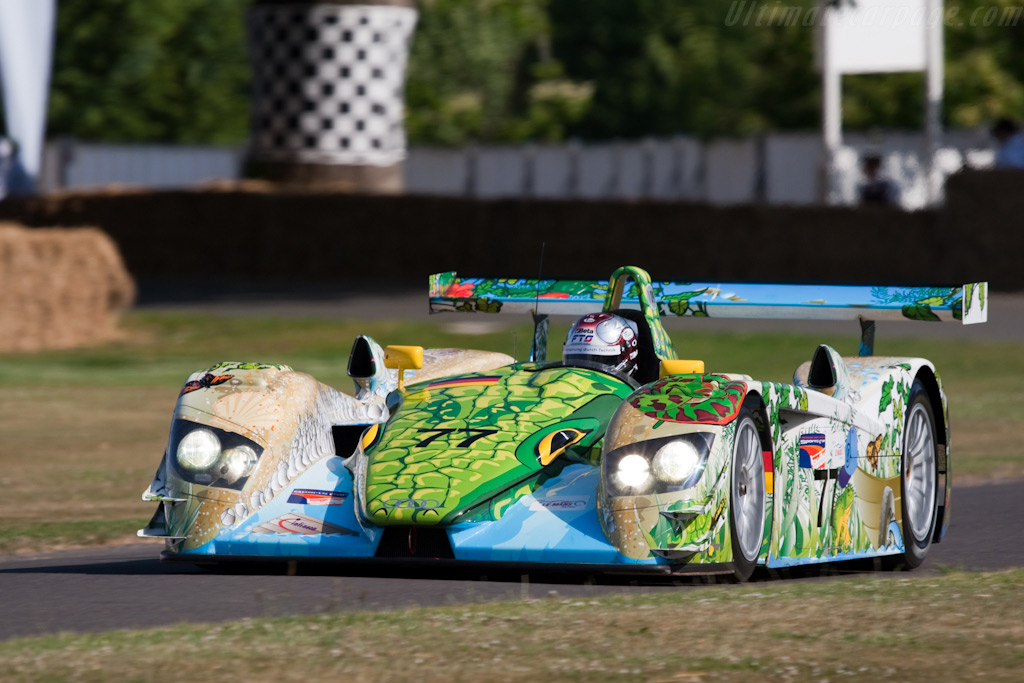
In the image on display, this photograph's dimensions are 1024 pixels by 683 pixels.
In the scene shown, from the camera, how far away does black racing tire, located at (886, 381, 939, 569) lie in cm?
861

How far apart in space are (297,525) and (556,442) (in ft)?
3.65

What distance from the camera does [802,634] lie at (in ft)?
19.9

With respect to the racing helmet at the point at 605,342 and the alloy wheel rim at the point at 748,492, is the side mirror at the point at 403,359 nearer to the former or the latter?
the racing helmet at the point at 605,342

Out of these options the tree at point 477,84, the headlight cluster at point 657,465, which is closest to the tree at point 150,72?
the tree at point 477,84

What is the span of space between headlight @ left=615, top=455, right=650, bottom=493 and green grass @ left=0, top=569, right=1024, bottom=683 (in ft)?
1.46

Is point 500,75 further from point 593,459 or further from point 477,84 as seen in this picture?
point 593,459

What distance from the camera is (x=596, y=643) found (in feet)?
19.4

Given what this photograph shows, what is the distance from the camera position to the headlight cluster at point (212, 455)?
25.3ft

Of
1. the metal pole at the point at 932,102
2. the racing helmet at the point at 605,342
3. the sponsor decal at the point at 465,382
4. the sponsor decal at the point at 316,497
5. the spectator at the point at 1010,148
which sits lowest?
the sponsor decal at the point at 316,497

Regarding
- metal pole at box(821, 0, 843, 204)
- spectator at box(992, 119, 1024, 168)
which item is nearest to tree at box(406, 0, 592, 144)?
metal pole at box(821, 0, 843, 204)

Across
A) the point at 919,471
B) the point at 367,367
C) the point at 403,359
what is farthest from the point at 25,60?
the point at 919,471

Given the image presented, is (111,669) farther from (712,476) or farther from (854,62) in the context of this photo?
(854,62)

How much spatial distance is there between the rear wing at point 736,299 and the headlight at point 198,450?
2008mm

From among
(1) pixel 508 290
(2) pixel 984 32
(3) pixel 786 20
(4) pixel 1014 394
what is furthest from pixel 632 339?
(2) pixel 984 32
